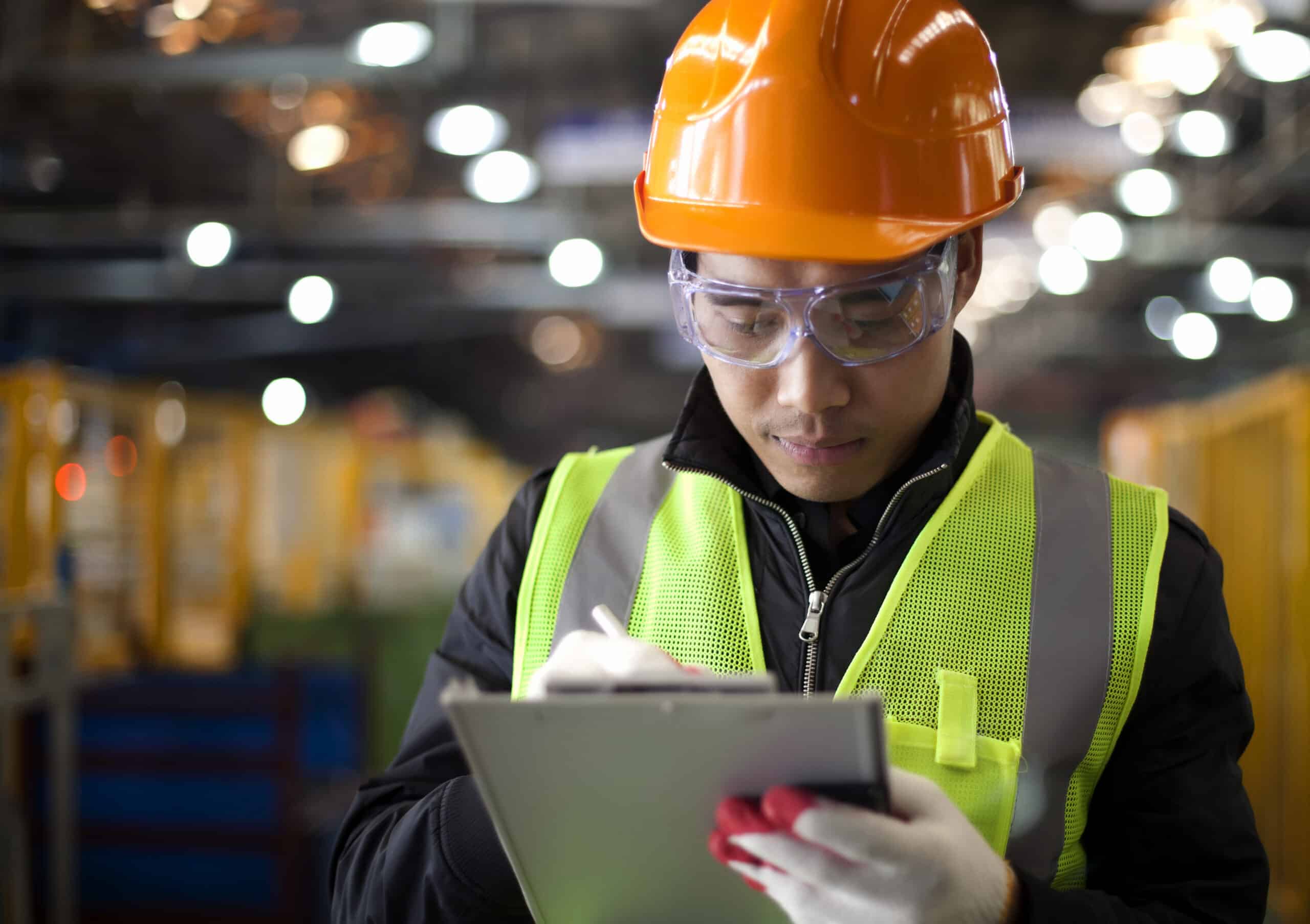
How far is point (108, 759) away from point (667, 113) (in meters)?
6.64

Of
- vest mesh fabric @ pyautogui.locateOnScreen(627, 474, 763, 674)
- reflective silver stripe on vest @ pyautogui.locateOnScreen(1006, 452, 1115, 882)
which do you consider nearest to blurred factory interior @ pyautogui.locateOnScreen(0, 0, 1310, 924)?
vest mesh fabric @ pyautogui.locateOnScreen(627, 474, 763, 674)

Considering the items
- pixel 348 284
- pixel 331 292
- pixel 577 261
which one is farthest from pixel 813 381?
pixel 348 284

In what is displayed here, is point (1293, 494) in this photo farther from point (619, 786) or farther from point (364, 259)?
point (364, 259)

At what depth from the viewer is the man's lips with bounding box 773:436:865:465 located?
5.72ft

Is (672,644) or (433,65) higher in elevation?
(433,65)

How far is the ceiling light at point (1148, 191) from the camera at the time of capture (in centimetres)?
995

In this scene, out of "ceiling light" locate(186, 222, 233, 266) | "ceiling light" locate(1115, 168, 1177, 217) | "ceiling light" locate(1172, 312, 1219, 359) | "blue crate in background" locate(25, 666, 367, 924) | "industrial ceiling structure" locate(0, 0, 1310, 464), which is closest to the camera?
"blue crate in background" locate(25, 666, 367, 924)

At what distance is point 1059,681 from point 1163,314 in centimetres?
1921

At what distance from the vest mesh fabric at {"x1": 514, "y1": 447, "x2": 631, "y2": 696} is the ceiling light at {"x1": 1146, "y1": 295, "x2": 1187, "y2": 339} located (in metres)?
18.4

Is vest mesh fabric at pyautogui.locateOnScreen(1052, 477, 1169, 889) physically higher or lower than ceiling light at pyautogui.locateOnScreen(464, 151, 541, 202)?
lower

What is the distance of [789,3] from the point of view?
5.70ft

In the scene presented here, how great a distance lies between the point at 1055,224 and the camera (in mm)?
12719

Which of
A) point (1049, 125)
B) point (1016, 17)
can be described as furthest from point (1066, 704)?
point (1016, 17)

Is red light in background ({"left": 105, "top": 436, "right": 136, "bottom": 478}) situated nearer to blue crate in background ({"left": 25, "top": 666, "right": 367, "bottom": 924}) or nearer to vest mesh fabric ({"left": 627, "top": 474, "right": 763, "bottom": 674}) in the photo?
blue crate in background ({"left": 25, "top": 666, "right": 367, "bottom": 924})
